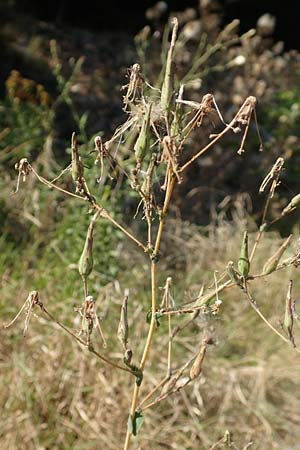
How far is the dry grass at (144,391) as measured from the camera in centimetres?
293

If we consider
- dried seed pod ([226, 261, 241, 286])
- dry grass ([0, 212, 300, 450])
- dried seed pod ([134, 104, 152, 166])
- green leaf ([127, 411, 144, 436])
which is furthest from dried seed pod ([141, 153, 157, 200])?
dry grass ([0, 212, 300, 450])

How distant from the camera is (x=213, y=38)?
6168 mm

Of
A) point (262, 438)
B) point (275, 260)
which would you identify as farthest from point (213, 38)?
point (275, 260)

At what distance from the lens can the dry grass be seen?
2.93 meters

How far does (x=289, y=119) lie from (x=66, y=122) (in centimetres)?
181

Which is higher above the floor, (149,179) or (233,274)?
(149,179)

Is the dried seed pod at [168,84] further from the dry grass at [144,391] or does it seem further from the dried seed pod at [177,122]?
the dry grass at [144,391]

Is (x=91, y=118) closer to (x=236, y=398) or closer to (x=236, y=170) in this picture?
(x=236, y=170)

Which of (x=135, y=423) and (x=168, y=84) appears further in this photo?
(x=135, y=423)

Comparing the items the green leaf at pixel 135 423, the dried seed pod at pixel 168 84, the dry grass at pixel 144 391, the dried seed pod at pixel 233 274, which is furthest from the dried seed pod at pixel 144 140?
the dry grass at pixel 144 391

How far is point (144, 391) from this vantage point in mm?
3139

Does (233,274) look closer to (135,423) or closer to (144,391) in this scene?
(135,423)

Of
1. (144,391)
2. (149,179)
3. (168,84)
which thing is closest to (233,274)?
(149,179)

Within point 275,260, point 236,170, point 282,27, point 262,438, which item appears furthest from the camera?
point 282,27
